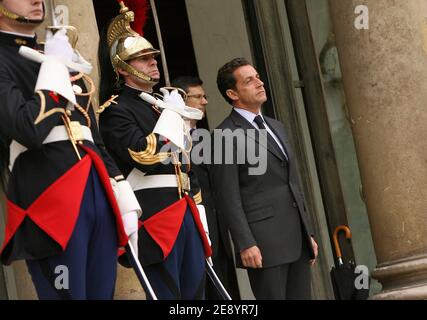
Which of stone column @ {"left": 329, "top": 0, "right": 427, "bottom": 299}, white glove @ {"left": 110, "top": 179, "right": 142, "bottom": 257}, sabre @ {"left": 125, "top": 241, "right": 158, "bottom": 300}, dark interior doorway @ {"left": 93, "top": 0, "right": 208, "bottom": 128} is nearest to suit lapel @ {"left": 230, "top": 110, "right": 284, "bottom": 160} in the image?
stone column @ {"left": 329, "top": 0, "right": 427, "bottom": 299}

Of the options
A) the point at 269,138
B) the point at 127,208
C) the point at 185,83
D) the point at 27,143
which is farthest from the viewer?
the point at 185,83

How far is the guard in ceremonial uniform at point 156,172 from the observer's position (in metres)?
6.06

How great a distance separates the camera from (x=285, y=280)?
23.5ft

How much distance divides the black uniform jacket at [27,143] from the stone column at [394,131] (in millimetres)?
3165

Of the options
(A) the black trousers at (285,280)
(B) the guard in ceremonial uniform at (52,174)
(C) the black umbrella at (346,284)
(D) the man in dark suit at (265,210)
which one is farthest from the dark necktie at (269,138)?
(B) the guard in ceremonial uniform at (52,174)

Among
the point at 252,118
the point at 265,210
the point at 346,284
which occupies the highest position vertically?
the point at 252,118

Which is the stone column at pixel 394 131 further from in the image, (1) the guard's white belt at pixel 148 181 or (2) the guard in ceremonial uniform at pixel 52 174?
(2) the guard in ceremonial uniform at pixel 52 174

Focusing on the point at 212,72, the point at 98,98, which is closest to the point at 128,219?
the point at 98,98

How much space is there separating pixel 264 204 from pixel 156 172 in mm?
1183

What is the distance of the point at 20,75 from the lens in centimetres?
529

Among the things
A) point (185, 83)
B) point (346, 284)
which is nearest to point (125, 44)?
point (185, 83)

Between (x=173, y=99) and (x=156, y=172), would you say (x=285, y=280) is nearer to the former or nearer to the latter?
(x=156, y=172)

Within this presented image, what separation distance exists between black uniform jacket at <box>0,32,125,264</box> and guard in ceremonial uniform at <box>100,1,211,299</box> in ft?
2.65
